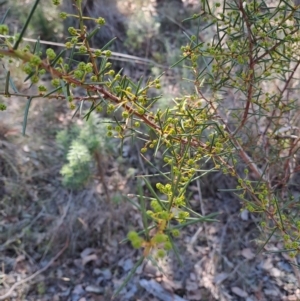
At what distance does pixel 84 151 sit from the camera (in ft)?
6.29

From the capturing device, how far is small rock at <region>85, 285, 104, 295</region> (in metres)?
1.88

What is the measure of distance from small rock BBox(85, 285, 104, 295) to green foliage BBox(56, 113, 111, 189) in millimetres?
528

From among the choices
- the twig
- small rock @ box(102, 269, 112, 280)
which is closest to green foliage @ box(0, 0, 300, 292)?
small rock @ box(102, 269, 112, 280)

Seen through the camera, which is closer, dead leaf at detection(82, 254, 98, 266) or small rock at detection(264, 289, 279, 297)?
small rock at detection(264, 289, 279, 297)

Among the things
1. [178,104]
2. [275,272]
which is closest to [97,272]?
[275,272]

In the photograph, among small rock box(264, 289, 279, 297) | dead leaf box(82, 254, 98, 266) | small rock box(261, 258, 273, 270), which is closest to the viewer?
small rock box(264, 289, 279, 297)

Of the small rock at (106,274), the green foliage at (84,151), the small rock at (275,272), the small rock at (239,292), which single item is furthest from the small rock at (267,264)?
the green foliage at (84,151)

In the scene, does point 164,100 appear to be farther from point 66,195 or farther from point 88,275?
point 88,275

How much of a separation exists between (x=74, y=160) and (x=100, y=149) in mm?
152

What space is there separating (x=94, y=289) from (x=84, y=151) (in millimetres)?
700

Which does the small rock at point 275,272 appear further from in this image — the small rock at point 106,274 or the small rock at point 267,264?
the small rock at point 106,274

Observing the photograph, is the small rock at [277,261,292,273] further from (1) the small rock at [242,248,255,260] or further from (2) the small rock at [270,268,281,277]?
(1) the small rock at [242,248,255,260]

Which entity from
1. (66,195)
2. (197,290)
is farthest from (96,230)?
(197,290)

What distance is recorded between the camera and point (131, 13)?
3281 mm
